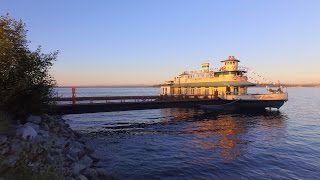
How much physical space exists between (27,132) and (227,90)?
47.8m

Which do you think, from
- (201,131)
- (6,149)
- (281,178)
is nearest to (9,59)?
(6,149)

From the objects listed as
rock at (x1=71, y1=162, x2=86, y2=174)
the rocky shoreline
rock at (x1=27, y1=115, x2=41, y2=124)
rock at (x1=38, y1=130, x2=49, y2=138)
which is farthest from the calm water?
rock at (x1=27, y1=115, x2=41, y2=124)

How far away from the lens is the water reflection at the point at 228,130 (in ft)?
90.7

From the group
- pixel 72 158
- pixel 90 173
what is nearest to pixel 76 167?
pixel 90 173

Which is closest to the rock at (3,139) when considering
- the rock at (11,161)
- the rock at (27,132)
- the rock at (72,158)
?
the rock at (27,132)

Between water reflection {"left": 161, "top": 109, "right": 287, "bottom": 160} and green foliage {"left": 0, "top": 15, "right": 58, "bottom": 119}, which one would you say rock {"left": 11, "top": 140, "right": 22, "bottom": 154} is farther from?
water reflection {"left": 161, "top": 109, "right": 287, "bottom": 160}

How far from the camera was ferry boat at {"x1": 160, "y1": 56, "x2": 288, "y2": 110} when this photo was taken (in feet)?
187

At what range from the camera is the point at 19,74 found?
2061cm

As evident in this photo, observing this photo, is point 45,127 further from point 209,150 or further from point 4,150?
point 209,150

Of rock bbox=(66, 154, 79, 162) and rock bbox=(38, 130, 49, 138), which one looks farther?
rock bbox=(38, 130, 49, 138)

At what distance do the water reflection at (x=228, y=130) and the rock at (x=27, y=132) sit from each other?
1291 cm

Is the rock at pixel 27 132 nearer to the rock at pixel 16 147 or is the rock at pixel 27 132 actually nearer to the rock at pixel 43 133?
the rock at pixel 43 133

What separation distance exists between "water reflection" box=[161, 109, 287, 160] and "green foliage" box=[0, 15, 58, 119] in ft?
43.2

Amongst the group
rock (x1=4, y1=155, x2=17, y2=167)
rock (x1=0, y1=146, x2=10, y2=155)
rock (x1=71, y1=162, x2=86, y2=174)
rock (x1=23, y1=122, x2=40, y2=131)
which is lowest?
rock (x1=71, y1=162, x2=86, y2=174)
